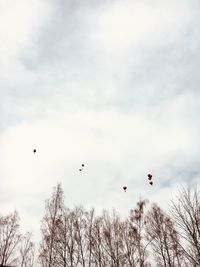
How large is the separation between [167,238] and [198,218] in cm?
1448

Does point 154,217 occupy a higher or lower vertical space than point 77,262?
higher

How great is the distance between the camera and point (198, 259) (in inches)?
474

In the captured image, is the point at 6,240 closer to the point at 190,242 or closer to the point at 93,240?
the point at 93,240

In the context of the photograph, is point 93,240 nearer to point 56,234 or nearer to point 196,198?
point 56,234

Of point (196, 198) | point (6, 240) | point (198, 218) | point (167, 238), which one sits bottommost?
point (198, 218)

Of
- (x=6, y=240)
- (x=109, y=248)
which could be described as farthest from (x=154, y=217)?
(x=6, y=240)

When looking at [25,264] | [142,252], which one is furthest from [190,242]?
[25,264]

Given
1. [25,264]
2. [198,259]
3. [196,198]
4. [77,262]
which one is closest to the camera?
[198,259]

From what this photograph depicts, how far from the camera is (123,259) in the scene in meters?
24.5

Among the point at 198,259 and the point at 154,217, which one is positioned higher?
the point at 154,217

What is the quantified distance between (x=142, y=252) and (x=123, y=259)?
1.99m

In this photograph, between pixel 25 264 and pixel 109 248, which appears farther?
pixel 25 264

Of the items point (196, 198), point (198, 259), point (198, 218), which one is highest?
point (196, 198)

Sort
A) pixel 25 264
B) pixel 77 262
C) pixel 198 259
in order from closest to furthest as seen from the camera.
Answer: pixel 198 259, pixel 77 262, pixel 25 264
